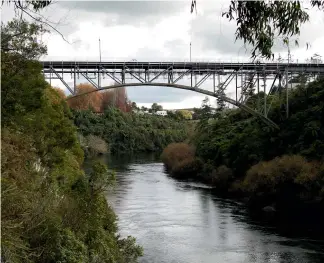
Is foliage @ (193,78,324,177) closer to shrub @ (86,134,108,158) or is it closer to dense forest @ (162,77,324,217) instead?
dense forest @ (162,77,324,217)

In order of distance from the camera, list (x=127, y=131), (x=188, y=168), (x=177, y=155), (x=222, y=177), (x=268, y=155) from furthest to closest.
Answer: (x=127, y=131) → (x=177, y=155) → (x=188, y=168) → (x=222, y=177) → (x=268, y=155)

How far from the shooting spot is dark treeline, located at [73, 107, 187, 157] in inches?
3054

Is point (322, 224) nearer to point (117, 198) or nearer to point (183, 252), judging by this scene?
point (183, 252)

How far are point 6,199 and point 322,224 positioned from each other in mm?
19138

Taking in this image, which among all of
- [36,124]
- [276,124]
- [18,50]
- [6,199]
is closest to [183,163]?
[276,124]

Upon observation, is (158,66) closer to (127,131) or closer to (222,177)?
(222,177)

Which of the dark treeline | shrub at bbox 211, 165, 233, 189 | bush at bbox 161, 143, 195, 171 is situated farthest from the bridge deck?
the dark treeline

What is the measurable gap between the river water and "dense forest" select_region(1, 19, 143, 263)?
341 centimetres

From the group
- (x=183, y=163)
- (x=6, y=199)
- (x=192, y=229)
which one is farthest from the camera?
(x=183, y=163)

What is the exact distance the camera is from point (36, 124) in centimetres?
1862

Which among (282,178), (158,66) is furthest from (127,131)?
(282,178)

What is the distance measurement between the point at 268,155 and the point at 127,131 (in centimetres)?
4819

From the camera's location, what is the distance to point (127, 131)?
82.0m

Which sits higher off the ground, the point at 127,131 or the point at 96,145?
the point at 127,131
